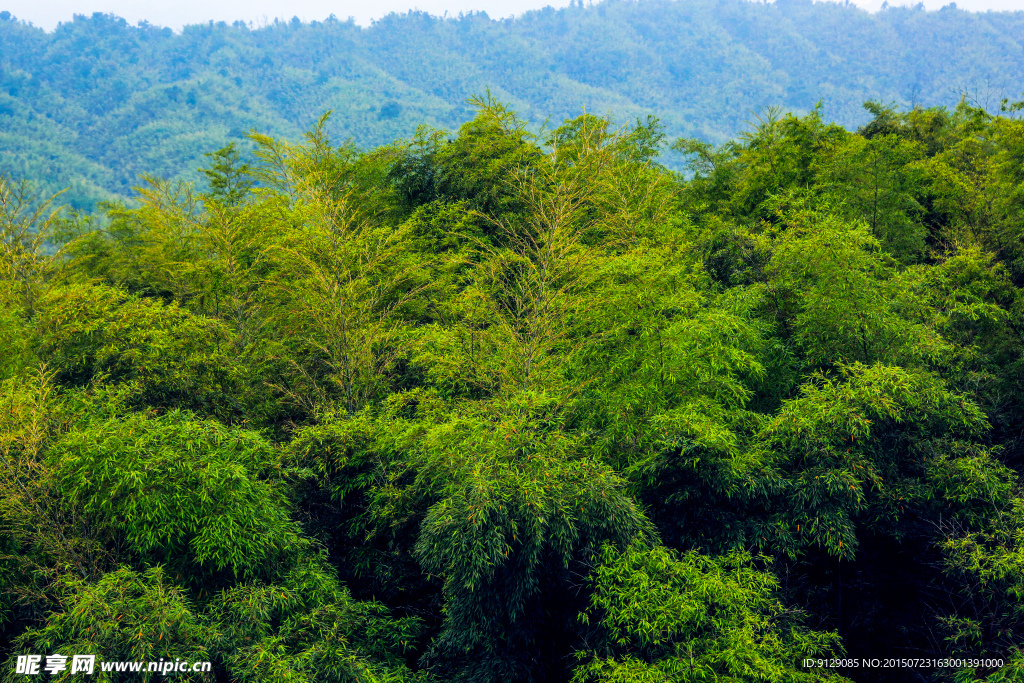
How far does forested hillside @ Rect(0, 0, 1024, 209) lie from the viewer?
90.9m

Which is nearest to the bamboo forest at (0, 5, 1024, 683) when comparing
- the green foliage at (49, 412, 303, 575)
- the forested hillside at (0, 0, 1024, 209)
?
the green foliage at (49, 412, 303, 575)

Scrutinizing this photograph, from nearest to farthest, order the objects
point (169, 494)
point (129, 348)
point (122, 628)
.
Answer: point (122, 628)
point (169, 494)
point (129, 348)

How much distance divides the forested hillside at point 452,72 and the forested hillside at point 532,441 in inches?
3150

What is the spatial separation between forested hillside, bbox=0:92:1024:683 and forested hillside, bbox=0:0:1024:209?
263 feet

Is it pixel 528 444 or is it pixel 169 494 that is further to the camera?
pixel 528 444

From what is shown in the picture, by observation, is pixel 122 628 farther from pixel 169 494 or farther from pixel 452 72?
pixel 452 72

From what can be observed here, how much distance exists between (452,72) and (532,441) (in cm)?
14026

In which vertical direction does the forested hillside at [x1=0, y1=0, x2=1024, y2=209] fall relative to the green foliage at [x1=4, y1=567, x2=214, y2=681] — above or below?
above

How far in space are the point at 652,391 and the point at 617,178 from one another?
18.9 feet

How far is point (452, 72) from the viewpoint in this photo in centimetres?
13162

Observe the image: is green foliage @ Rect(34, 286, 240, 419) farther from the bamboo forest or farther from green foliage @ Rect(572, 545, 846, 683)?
green foliage @ Rect(572, 545, 846, 683)

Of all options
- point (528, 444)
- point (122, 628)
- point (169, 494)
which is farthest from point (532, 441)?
point (122, 628)

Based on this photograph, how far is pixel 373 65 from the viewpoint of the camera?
132 meters

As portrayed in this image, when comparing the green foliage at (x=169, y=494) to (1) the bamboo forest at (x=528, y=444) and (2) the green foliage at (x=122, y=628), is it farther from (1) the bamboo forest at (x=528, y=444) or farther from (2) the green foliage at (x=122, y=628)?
(2) the green foliage at (x=122, y=628)
